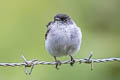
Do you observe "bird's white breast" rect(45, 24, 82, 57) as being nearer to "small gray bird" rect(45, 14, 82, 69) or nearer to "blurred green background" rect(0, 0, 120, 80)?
"small gray bird" rect(45, 14, 82, 69)

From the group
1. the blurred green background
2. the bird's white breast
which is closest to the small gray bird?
the bird's white breast

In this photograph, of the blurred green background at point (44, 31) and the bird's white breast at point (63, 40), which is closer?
the bird's white breast at point (63, 40)

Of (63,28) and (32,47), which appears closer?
(63,28)

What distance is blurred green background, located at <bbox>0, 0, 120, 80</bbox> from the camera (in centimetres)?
868

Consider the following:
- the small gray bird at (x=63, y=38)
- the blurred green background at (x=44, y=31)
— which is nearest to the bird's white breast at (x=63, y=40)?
the small gray bird at (x=63, y=38)

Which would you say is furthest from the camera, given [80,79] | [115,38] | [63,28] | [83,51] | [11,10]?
[11,10]

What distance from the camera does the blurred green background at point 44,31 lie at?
868 cm

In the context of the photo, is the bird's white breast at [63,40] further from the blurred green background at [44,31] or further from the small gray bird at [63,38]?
the blurred green background at [44,31]

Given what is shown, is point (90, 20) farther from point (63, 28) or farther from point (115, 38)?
point (63, 28)

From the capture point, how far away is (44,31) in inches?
423

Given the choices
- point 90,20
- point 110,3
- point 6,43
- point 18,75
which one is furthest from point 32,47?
point 110,3

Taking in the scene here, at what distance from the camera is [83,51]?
970cm

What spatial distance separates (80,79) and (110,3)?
13.2 ft

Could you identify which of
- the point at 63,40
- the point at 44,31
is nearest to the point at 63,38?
the point at 63,40
